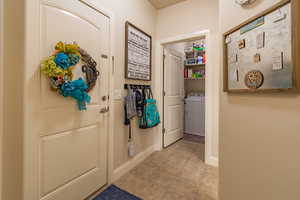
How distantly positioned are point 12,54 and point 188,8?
249 cm

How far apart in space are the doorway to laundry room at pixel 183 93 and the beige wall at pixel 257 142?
1443 mm

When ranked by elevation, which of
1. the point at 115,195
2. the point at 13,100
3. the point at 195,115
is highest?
the point at 13,100

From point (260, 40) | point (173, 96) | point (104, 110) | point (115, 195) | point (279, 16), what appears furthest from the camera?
point (173, 96)

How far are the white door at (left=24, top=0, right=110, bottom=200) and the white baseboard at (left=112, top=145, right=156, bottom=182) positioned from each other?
0.19 meters

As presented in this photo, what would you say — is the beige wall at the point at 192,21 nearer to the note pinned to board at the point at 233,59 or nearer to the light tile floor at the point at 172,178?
the light tile floor at the point at 172,178

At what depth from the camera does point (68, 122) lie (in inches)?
49.9

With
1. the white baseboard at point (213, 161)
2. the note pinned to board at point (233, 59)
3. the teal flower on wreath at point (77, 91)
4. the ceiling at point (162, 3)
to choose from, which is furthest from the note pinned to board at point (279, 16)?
the ceiling at point (162, 3)

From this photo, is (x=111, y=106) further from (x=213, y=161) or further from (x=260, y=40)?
(x=213, y=161)

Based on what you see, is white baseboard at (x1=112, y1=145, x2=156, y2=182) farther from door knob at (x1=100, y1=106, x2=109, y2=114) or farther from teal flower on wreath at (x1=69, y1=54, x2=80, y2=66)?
teal flower on wreath at (x1=69, y1=54, x2=80, y2=66)

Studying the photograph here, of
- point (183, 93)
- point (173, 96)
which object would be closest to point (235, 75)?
point (173, 96)

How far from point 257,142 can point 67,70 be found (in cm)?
149

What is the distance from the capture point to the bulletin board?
2.12 ft

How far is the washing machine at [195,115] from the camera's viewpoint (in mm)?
3484

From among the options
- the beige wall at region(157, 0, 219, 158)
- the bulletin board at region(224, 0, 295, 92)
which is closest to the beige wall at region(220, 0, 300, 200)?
the bulletin board at region(224, 0, 295, 92)
